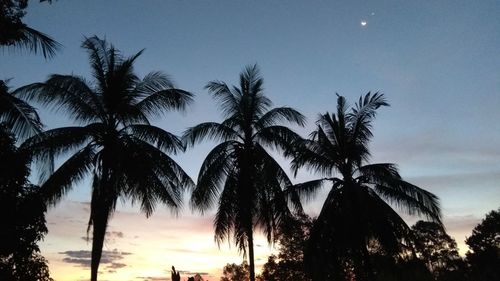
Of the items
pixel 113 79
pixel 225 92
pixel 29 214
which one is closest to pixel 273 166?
pixel 225 92

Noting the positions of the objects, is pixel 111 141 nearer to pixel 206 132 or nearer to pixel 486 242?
pixel 206 132

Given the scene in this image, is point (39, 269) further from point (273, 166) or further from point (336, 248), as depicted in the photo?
point (336, 248)

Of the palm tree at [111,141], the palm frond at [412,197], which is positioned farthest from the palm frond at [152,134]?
the palm frond at [412,197]

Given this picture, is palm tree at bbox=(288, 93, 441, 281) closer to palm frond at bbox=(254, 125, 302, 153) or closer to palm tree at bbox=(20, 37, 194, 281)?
palm frond at bbox=(254, 125, 302, 153)

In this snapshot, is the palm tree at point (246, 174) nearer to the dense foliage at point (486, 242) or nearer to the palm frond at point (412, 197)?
the palm frond at point (412, 197)

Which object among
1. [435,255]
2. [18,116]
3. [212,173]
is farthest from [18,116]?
[435,255]

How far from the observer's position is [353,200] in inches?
700

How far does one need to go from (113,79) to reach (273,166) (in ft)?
24.1

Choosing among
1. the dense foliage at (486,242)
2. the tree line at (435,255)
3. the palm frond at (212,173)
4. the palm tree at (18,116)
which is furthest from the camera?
the dense foliage at (486,242)

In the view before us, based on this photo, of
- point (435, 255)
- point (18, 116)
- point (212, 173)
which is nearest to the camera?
point (18, 116)

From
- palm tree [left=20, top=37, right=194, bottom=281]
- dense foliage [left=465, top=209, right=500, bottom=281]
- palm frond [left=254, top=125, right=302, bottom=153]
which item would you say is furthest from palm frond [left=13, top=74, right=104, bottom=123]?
dense foliage [left=465, top=209, right=500, bottom=281]

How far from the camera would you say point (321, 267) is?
59.8 ft

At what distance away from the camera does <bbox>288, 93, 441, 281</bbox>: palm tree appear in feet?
56.4

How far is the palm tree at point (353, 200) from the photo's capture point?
17188 millimetres
